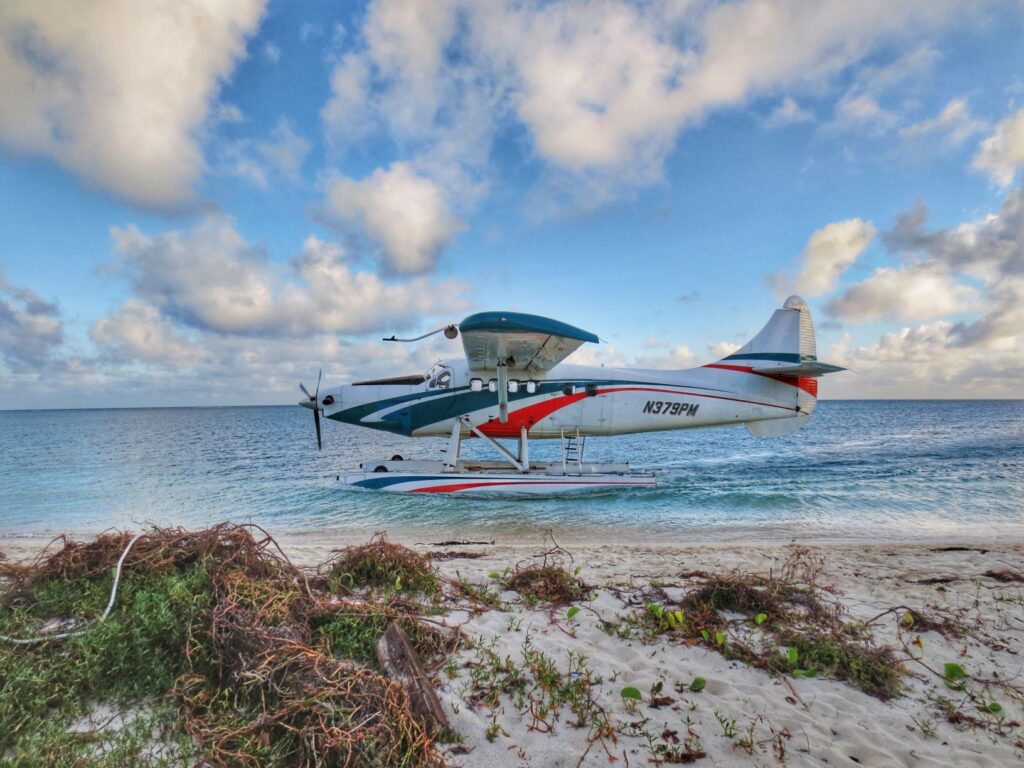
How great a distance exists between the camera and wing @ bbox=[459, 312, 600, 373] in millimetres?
8023

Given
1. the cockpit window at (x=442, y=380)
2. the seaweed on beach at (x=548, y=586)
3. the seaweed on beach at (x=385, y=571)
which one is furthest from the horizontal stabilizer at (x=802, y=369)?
the seaweed on beach at (x=385, y=571)

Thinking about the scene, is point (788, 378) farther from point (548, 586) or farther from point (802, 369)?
point (548, 586)

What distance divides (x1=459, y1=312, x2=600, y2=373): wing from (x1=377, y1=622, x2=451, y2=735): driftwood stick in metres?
5.74

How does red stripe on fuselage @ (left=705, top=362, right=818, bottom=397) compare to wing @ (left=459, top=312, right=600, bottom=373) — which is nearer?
wing @ (left=459, top=312, right=600, bottom=373)

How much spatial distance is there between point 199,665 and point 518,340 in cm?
806

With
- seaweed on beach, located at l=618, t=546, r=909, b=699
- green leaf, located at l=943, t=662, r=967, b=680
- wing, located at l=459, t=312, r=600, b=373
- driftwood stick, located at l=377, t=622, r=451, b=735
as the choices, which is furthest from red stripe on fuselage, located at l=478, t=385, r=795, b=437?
green leaf, located at l=943, t=662, r=967, b=680

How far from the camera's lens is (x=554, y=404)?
12195mm

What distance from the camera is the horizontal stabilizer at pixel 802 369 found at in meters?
11.5

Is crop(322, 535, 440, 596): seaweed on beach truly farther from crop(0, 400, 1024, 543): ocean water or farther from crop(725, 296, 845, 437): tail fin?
crop(725, 296, 845, 437): tail fin

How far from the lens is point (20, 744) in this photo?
1979 millimetres

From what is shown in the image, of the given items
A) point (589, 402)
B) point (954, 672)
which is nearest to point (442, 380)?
point (589, 402)

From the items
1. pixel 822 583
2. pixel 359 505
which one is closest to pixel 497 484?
pixel 359 505

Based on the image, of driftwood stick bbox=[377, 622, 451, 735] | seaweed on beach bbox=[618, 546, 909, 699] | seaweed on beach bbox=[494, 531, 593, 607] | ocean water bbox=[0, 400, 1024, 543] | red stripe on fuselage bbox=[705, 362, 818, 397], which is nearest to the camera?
driftwood stick bbox=[377, 622, 451, 735]

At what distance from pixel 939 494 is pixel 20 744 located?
1558 cm
